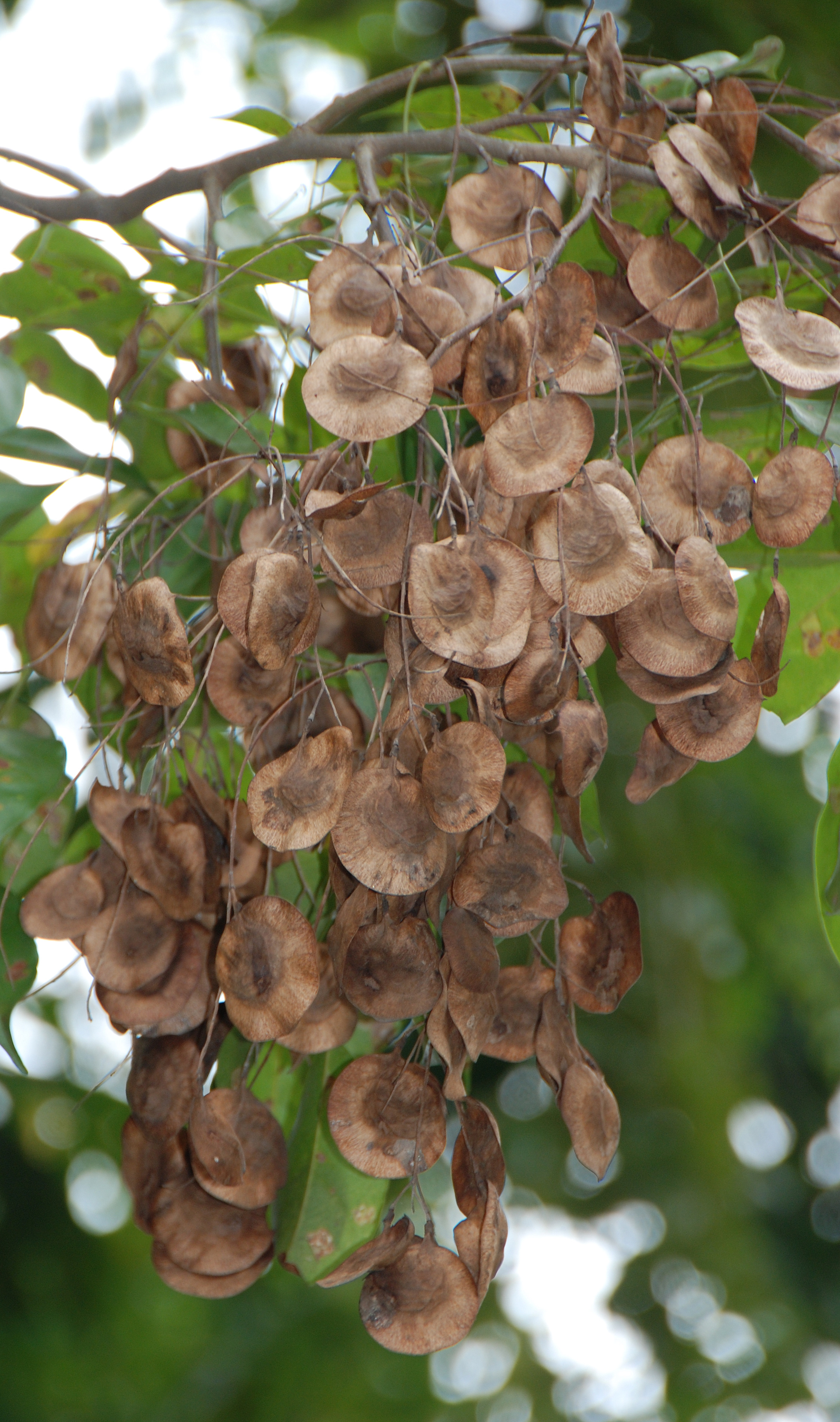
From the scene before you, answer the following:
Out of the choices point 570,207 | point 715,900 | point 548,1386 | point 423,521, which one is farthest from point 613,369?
point 548,1386

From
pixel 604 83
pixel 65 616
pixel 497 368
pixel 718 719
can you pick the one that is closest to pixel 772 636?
pixel 718 719

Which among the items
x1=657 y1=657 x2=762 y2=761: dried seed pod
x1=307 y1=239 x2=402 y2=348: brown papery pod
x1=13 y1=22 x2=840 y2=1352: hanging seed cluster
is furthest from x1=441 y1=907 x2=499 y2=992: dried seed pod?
x1=307 y1=239 x2=402 y2=348: brown papery pod

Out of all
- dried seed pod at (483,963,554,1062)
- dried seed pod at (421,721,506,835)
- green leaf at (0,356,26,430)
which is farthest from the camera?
green leaf at (0,356,26,430)

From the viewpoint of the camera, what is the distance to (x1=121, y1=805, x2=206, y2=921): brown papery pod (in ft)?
1.53

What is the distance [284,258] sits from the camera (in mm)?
548

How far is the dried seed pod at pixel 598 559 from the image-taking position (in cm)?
37

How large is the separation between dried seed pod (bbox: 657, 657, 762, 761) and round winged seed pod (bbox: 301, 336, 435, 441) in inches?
5.8

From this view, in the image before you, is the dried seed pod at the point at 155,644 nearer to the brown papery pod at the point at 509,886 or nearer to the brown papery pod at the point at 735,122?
the brown papery pod at the point at 509,886

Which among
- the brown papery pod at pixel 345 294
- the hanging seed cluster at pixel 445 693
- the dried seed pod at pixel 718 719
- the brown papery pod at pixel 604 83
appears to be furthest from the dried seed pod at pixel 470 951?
the brown papery pod at pixel 604 83

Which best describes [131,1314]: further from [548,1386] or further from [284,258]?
[284,258]

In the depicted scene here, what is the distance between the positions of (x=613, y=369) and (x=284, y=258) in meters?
0.22

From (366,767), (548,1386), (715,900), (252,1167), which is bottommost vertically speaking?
(548,1386)

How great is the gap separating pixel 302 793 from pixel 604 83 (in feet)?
1.02

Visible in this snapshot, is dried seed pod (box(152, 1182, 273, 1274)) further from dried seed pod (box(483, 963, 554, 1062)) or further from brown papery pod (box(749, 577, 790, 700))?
brown papery pod (box(749, 577, 790, 700))
